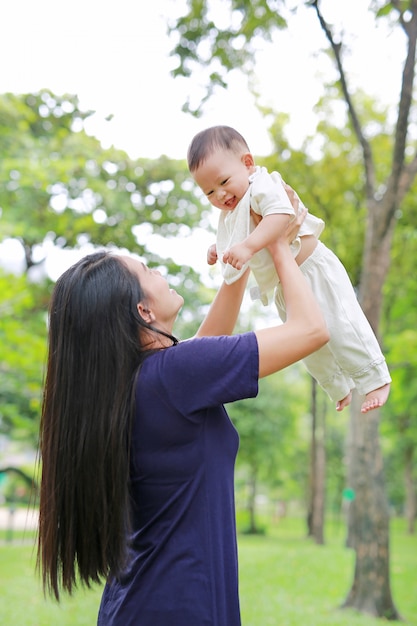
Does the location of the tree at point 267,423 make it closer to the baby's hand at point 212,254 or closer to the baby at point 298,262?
the baby's hand at point 212,254

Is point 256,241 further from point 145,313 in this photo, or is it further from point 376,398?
point 376,398

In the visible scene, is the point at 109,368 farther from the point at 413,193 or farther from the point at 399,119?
the point at 413,193

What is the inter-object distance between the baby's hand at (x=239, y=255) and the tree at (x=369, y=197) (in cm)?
507

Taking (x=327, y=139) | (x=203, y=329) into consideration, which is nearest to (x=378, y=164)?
(x=327, y=139)

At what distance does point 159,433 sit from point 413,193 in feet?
37.5

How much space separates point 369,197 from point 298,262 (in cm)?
578

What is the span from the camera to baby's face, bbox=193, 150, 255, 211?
2.26 m

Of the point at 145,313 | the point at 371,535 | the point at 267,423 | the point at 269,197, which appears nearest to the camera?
the point at 145,313

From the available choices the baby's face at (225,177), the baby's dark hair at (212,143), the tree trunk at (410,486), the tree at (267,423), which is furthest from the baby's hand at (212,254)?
the tree trunk at (410,486)

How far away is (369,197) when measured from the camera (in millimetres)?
7719

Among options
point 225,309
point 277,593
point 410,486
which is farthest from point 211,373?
point 410,486

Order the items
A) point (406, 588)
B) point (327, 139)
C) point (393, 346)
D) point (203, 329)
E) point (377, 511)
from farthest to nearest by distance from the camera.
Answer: point (327, 139) → point (393, 346) → point (406, 588) → point (377, 511) → point (203, 329)

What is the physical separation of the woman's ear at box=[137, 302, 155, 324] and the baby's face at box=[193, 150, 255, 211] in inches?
24.6

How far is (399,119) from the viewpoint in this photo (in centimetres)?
670
